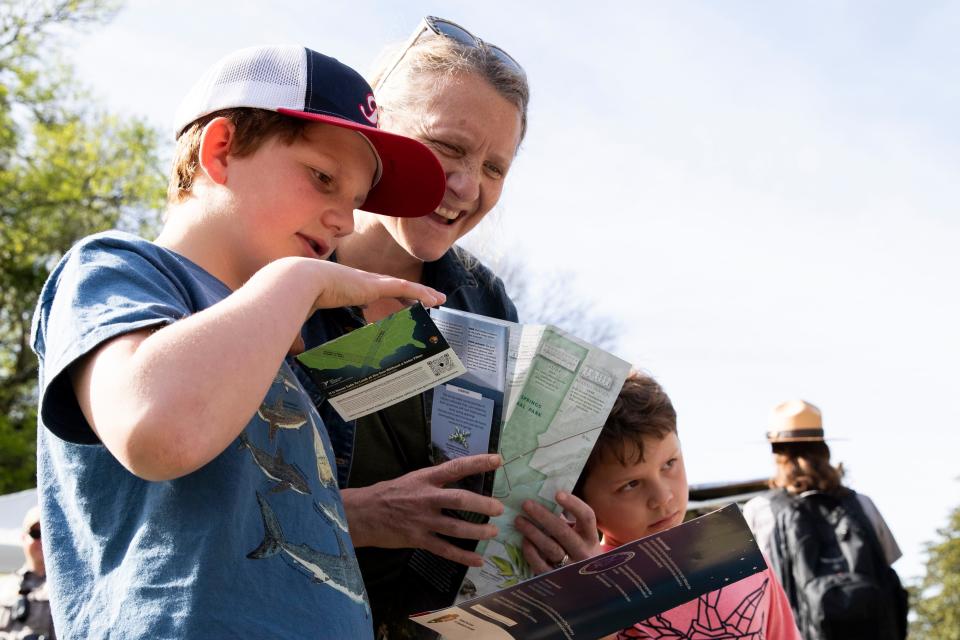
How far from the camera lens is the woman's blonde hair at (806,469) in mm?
5195

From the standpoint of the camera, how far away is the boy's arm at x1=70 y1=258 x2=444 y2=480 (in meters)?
1.01

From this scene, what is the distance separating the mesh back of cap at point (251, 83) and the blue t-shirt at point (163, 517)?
1.02 feet

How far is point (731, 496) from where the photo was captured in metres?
8.38

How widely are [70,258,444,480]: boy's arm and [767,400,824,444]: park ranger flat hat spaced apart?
4.66 m

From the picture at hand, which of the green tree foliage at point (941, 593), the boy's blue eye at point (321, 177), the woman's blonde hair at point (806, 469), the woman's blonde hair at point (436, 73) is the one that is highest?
the green tree foliage at point (941, 593)

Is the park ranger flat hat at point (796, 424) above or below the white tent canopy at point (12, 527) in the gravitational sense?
above

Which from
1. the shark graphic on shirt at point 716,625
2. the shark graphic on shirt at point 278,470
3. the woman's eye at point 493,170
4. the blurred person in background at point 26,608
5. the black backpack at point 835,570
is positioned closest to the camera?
the shark graphic on shirt at point 278,470

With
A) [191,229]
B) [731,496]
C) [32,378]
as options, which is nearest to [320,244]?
[191,229]

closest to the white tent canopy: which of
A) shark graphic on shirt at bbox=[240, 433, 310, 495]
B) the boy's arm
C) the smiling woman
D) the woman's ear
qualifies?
the smiling woman

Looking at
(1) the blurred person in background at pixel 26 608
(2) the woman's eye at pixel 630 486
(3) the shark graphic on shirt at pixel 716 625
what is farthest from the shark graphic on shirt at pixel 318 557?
(1) the blurred person in background at pixel 26 608

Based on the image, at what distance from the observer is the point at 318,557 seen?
1259 mm

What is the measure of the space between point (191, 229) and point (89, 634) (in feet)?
1.86

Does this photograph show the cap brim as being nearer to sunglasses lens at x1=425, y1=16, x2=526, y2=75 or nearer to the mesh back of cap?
the mesh back of cap

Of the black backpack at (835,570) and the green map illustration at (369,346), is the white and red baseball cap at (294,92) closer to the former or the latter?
the green map illustration at (369,346)
